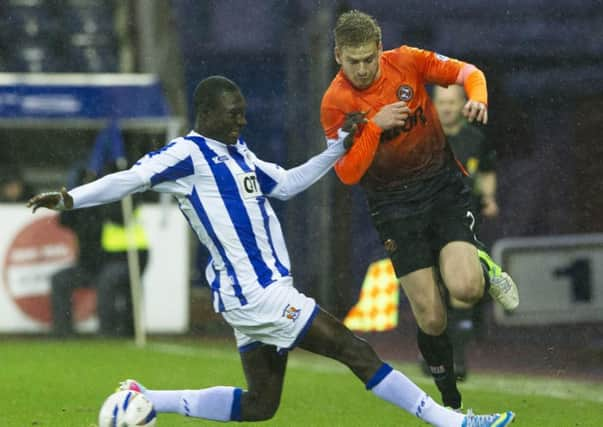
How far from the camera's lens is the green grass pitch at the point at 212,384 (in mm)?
7180

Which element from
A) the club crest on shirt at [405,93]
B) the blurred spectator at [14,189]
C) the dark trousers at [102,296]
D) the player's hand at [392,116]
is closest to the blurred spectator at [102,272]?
the dark trousers at [102,296]

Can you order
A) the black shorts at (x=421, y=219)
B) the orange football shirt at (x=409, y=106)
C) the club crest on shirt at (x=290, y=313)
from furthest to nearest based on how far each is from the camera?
the black shorts at (x=421, y=219) < the orange football shirt at (x=409, y=106) < the club crest on shirt at (x=290, y=313)

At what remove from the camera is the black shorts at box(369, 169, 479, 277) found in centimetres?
669

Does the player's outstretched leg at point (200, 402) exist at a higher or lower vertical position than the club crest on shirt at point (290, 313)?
lower

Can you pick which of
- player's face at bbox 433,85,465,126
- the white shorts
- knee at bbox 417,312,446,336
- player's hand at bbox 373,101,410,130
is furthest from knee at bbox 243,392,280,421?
player's face at bbox 433,85,465,126

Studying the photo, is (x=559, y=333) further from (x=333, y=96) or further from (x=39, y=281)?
(x=333, y=96)

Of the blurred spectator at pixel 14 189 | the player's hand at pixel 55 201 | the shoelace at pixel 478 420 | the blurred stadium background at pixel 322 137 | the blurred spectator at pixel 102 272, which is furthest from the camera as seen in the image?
the blurred spectator at pixel 14 189

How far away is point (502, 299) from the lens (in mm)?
7215

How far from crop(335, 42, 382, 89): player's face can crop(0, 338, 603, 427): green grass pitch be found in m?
1.75

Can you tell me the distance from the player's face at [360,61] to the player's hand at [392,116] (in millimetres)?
252

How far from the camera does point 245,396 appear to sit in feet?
19.0

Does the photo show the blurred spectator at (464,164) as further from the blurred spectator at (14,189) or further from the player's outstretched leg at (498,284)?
the blurred spectator at (14,189)

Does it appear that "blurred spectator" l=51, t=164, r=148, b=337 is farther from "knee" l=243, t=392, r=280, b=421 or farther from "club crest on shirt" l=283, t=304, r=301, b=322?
"club crest on shirt" l=283, t=304, r=301, b=322

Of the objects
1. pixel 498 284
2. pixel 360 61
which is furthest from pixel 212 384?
pixel 360 61
